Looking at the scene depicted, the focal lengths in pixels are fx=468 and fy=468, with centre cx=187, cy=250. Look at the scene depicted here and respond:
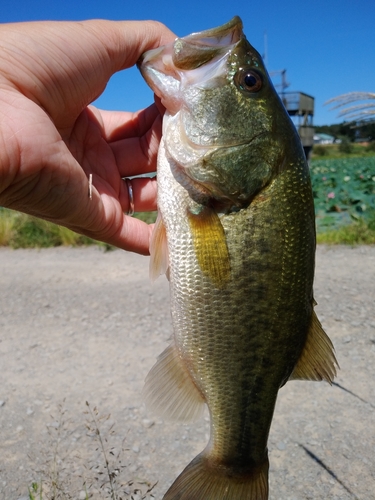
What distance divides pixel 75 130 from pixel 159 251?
1043mm

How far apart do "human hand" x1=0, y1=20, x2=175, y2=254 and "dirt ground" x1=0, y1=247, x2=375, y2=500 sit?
1.34 meters

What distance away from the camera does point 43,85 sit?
209cm

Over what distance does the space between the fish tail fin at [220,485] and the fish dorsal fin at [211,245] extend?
889 millimetres

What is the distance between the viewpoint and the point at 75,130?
2727 mm

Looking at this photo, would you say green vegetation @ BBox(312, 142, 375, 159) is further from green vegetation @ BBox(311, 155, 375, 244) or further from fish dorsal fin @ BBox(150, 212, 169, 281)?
fish dorsal fin @ BBox(150, 212, 169, 281)

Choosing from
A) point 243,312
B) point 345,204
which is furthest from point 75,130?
point 345,204

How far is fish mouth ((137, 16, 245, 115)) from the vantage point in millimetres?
2000

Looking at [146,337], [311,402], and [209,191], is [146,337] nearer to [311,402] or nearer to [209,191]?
[311,402]

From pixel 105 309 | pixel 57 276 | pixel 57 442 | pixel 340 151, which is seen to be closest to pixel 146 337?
pixel 105 309

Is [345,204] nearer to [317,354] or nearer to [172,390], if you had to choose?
[317,354]

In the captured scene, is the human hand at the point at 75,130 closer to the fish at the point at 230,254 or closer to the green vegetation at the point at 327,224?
the fish at the point at 230,254

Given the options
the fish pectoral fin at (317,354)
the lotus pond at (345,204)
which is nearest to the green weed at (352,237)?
the lotus pond at (345,204)

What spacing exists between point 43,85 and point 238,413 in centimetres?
171

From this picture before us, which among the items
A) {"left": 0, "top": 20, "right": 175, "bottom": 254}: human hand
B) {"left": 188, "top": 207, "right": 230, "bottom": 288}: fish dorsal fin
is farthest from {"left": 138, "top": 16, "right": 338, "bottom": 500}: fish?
{"left": 0, "top": 20, "right": 175, "bottom": 254}: human hand
